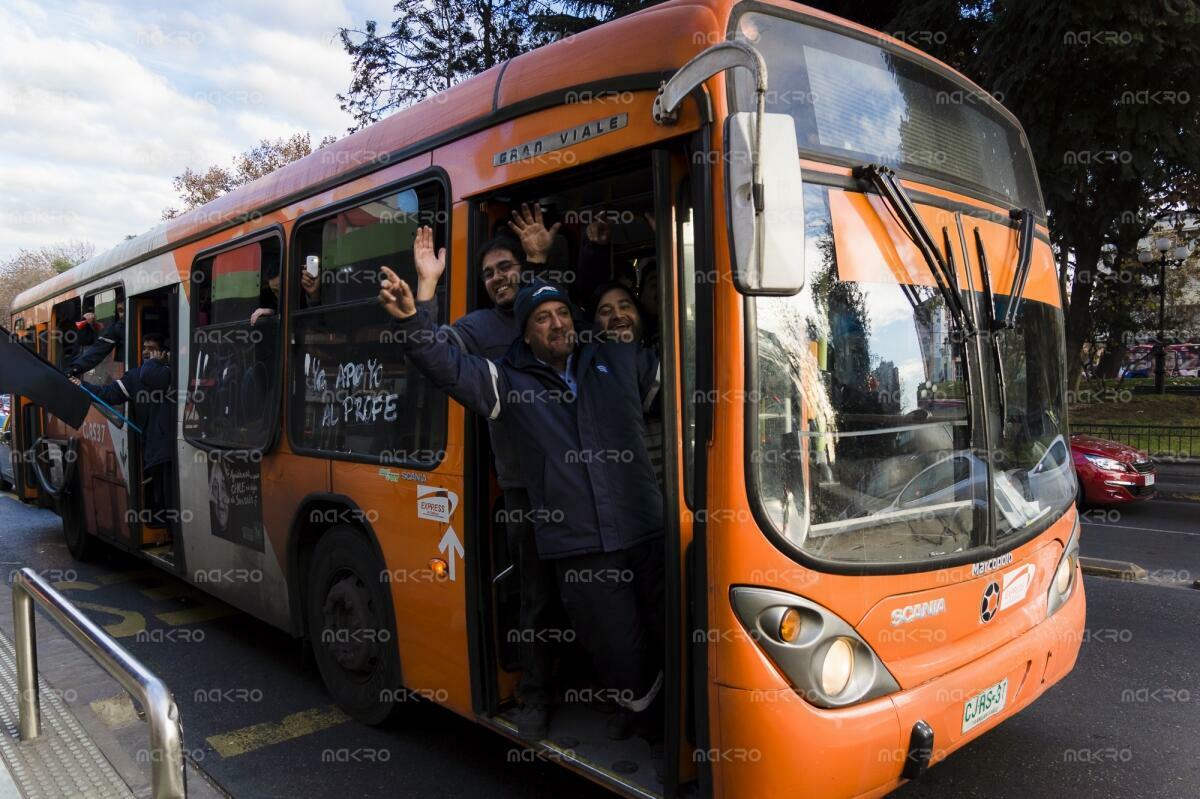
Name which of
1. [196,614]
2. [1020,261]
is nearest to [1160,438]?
[1020,261]

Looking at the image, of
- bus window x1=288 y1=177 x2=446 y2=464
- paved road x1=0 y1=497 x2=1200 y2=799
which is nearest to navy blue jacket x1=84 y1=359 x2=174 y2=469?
paved road x1=0 y1=497 x2=1200 y2=799

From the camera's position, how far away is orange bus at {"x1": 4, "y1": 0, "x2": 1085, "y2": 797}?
2570 millimetres

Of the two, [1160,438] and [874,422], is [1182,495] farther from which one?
[874,422]

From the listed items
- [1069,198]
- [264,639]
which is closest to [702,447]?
[264,639]

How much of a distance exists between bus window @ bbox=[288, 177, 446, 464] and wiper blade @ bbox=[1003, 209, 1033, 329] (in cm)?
229

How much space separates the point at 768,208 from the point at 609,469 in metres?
1.15

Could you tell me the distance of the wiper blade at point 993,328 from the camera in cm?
316

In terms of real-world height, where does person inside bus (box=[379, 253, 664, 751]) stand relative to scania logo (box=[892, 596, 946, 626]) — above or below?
above

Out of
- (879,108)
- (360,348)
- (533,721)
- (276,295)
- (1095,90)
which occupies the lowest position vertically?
(533,721)

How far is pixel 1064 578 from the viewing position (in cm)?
354

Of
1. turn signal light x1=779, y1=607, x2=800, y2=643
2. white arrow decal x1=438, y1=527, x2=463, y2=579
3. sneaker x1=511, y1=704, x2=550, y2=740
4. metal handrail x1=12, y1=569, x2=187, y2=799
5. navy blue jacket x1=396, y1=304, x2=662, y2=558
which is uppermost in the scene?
navy blue jacket x1=396, y1=304, x2=662, y2=558

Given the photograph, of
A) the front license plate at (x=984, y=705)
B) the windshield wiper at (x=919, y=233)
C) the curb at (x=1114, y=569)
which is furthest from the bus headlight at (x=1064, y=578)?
the curb at (x=1114, y=569)

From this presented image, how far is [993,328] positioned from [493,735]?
9.80 feet

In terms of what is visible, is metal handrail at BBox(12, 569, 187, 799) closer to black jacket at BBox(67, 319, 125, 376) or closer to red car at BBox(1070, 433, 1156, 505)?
black jacket at BBox(67, 319, 125, 376)
